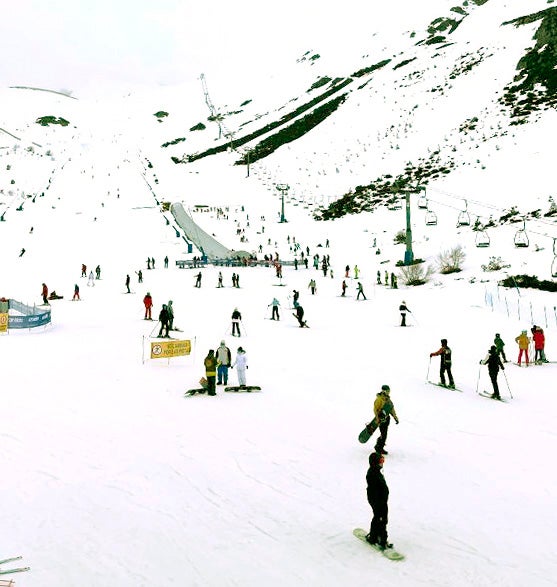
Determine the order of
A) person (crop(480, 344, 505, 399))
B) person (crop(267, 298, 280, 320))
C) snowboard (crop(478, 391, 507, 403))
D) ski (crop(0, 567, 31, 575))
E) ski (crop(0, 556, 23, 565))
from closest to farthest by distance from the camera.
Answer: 1. ski (crop(0, 567, 31, 575))
2. ski (crop(0, 556, 23, 565))
3. person (crop(480, 344, 505, 399))
4. snowboard (crop(478, 391, 507, 403))
5. person (crop(267, 298, 280, 320))

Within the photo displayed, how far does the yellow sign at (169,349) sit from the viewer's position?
14.6 meters

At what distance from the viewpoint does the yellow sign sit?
47.9 feet

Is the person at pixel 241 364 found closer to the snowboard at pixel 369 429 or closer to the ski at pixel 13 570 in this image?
the snowboard at pixel 369 429

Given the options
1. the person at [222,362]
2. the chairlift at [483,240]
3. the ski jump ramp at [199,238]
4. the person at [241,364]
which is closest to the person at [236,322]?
Result: the person at [222,362]

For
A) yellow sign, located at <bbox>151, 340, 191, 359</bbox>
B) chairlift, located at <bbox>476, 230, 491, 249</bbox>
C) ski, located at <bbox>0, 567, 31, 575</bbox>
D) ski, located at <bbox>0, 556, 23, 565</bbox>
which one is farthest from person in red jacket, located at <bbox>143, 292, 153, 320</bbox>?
chairlift, located at <bbox>476, 230, 491, 249</bbox>

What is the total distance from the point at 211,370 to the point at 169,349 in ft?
10.4

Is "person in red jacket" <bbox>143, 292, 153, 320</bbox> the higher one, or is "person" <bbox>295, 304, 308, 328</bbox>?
"person in red jacket" <bbox>143, 292, 153, 320</bbox>

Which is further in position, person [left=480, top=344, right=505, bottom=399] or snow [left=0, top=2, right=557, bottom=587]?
person [left=480, top=344, right=505, bottom=399]

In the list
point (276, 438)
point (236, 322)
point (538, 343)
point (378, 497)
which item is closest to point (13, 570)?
point (378, 497)

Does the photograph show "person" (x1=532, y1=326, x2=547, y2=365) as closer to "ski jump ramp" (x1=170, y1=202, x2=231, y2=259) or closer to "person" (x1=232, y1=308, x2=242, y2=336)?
"person" (x1=232, y1=308, x2=242, y2=336)

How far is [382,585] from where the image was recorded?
541cm

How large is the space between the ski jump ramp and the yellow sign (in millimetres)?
26498

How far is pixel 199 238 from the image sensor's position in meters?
47.2

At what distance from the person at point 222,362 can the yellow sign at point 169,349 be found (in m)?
2.24
